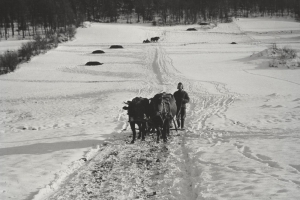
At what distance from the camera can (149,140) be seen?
36.6 feet

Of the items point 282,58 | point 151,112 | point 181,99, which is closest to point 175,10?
point 282,58

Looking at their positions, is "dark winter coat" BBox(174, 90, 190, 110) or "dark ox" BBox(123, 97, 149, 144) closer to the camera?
"dark ox" BBox(123, 97, 149, 144)

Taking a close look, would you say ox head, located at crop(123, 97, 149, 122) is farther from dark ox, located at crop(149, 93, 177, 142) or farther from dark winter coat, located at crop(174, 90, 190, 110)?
dark winter coat, located at crop(174, 90, 190, 110)

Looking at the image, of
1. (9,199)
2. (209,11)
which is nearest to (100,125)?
(9,199)

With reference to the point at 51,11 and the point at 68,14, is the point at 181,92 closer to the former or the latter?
the point at 51,11

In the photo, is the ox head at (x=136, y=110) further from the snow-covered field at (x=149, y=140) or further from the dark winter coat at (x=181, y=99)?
the dark winter coat at (x=181, y=99)

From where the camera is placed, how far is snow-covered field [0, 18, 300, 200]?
23.5ft

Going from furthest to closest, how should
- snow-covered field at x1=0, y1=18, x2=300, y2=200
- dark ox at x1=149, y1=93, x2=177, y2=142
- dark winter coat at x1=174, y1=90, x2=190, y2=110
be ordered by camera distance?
dark winter coat at x1=174, y1=90, x2=190, y2=110 → dark ox at x1=149, y1=93, x2=177, y2=142 → snow-covered field at x1=0, y1=18, x2=300, y2=200

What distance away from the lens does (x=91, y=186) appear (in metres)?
7.29

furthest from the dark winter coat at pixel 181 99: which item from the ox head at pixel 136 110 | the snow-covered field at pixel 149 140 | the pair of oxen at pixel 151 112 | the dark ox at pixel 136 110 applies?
the ox head at pixel 136 110

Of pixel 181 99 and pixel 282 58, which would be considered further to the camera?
pixel 282 58

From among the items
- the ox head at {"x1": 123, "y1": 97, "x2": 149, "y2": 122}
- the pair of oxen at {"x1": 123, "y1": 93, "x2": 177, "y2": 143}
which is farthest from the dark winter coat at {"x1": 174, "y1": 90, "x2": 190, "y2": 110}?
the ox head at {"x1": 123, "y1": 97, "x2": 149, "y2": 122}

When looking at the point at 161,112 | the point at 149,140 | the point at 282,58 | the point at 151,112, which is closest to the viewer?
the point at 161,112

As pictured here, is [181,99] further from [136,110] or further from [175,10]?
[175,10]
